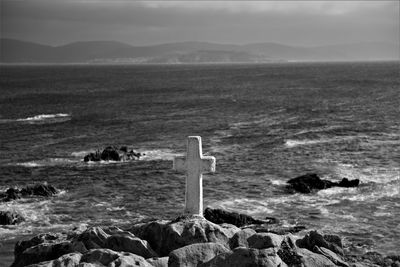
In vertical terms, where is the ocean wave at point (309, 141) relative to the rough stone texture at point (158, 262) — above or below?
below

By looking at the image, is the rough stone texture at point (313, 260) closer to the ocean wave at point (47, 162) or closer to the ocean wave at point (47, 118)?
the ocean wave at point (47, 162)

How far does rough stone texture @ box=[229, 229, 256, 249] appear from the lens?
1644cm

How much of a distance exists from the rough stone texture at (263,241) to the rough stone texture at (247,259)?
6.24 ft

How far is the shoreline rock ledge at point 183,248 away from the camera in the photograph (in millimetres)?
14188

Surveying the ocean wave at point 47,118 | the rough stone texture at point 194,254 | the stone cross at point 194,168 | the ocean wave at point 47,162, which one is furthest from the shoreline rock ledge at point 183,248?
the ocean wave at point 47,118

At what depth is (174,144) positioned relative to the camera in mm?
62469

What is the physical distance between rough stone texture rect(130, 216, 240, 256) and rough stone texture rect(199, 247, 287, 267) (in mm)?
2427

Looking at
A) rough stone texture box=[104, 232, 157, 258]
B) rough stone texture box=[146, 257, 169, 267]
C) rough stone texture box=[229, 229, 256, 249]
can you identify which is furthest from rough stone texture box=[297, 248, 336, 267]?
rough stone texture box=[104, 232, 157, 258]

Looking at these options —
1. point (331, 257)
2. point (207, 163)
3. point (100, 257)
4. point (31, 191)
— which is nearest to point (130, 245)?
point (100, 257)

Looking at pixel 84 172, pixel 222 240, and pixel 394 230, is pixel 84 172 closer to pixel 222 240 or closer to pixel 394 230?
pixel 394 230

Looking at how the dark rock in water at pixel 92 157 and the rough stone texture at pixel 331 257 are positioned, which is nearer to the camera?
the rough stone texture at pixel 331 257

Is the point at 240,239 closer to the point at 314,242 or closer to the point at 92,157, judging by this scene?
the point at 314,242

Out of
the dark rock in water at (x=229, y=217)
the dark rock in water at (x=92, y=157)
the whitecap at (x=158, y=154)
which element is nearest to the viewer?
the dark rock in water at (x=229, y=217)

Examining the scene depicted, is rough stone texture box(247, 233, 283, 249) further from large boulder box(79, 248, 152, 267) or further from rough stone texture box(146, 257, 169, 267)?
large boulder box(79, 248, 152, 267)
